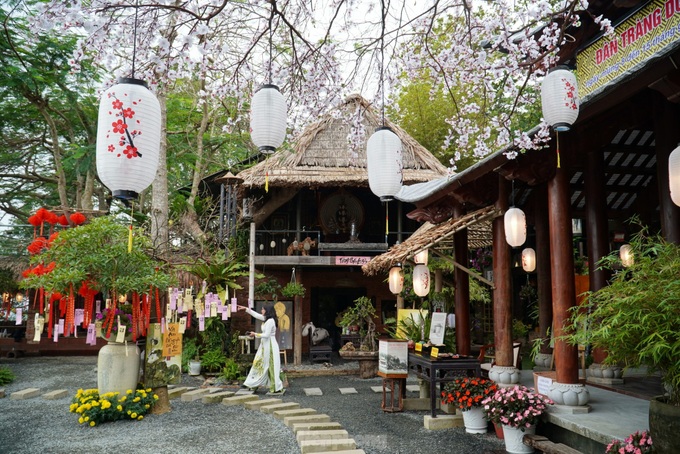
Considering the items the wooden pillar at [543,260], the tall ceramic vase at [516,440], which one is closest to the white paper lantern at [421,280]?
the wooden pillar at [543,260]

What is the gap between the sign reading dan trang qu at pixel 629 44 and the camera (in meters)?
6.52

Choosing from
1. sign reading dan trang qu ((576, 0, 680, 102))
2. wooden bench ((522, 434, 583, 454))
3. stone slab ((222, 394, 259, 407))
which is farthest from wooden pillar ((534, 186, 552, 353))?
stone slab ((222, 394, 259, 407))

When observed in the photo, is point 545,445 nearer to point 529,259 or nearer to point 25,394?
point 529,259

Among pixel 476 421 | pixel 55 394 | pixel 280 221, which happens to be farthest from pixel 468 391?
pixel 280 221

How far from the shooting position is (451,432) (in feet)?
23.9

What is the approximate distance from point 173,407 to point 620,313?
25.6 ft

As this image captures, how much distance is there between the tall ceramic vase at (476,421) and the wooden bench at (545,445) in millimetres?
1106

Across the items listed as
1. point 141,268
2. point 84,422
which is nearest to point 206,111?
point 141,268

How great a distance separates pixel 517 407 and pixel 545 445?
1.75ft

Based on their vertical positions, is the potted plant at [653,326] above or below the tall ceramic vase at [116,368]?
above

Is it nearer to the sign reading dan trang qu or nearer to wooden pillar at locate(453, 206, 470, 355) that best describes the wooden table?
wooden pillar at locate(453, 206, 470, 355)

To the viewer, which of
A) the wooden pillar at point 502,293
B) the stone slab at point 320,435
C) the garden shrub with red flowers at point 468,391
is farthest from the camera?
the wooden pillar at point 502,293

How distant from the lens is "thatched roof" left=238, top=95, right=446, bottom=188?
14352 millimetres

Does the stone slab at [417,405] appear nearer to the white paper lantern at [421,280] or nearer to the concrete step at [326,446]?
the white paper lantern at [421,280]
